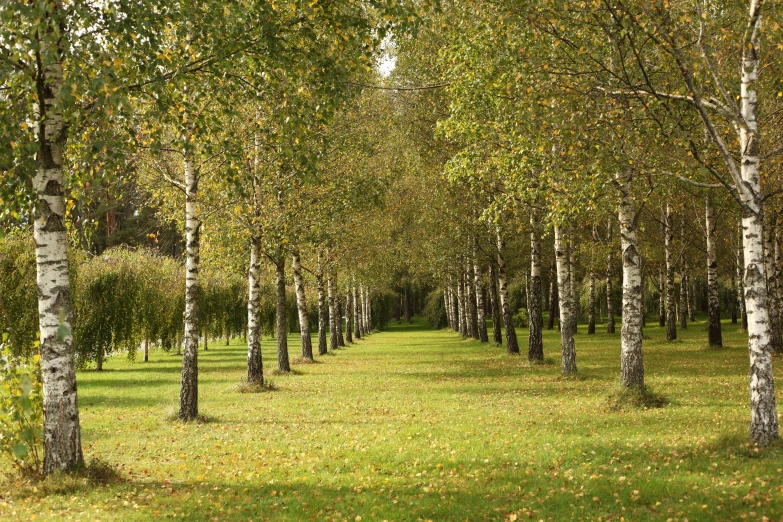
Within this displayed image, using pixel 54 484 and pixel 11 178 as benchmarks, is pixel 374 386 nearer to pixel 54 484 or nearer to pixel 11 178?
pixel 54 484

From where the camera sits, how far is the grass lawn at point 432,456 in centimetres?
775

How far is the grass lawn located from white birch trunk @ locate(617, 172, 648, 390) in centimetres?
89

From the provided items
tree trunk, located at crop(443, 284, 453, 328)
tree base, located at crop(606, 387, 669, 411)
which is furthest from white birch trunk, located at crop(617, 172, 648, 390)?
A: tree trunk, located at crop(443, 284, 453, 328)

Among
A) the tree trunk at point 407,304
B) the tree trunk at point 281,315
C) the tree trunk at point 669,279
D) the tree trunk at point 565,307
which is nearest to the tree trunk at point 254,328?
the tree trunk at point 281,315

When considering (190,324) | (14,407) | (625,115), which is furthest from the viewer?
(190,324)

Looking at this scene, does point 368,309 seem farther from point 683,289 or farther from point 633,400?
point 633,400

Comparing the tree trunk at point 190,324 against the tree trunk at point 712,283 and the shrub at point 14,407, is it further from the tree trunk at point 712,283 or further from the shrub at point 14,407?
the tree trunk at point 712,283

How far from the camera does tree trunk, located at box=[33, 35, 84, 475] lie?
8.23 meters

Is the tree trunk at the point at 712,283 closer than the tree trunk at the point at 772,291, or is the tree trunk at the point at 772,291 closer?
the tree trunk at the point at 772,291

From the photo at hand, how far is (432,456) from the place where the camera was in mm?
10375

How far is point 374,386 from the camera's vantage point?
2105cm

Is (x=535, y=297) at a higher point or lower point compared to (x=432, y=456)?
higher

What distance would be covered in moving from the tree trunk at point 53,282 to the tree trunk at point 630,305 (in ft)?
35.4

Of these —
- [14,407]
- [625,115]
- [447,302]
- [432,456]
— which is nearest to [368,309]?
[447,302]
